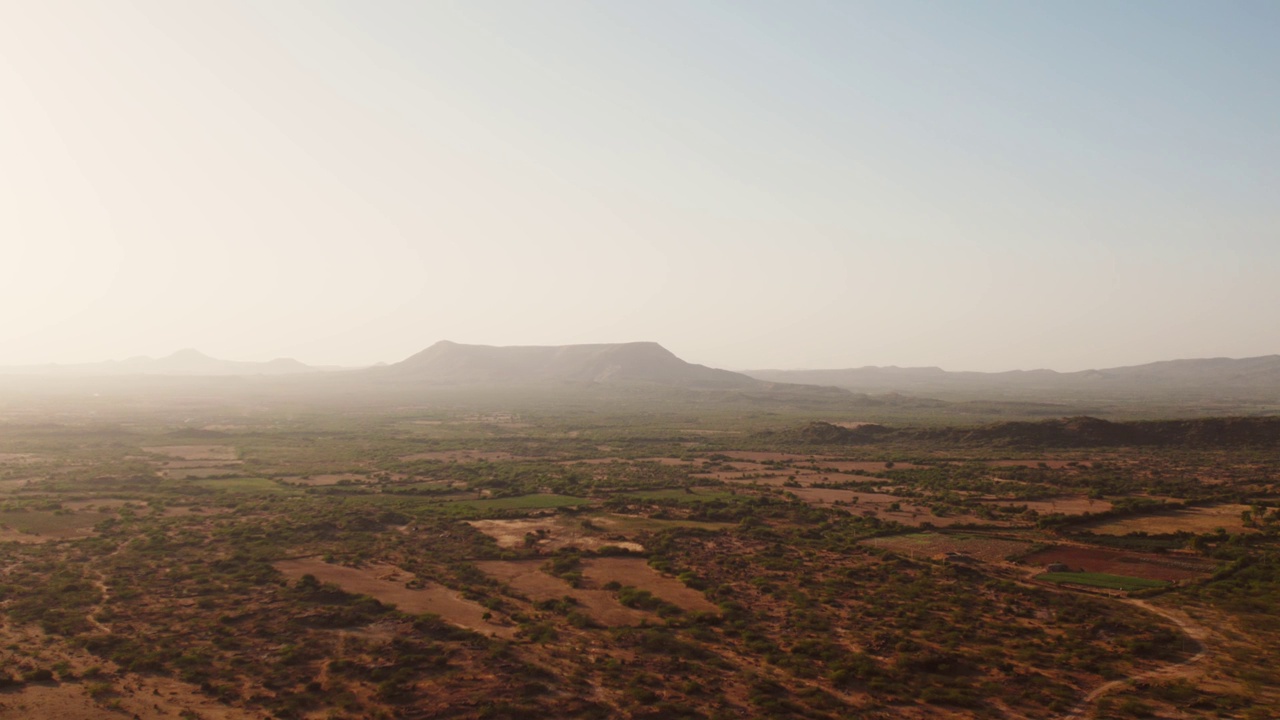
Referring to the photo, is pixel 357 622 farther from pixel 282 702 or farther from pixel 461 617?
pixel 282 702

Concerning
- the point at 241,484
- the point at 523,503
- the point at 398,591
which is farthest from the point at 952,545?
the point at 241,484

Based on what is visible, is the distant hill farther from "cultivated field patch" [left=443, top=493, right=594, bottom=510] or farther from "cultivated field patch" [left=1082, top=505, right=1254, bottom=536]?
"cultivated field patch" [left=443, top=493, right=594, bottom=510]

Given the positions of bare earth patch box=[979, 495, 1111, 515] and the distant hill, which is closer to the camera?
bare earth patch box=[979, 495, 1111, 515]

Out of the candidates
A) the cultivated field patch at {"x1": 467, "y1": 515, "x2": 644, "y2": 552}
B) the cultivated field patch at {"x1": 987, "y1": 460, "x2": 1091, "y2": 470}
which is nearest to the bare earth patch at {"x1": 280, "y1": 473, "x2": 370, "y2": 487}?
the cultivated field patch at {"x1": 467, "y1": 515, "x2": 644, "y2": 552}

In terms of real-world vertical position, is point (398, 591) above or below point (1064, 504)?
below

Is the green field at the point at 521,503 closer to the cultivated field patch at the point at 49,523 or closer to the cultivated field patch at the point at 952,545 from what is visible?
the cultivated field patch at the point at 49,523

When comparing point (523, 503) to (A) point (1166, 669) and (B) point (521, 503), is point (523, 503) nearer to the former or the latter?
(B) point (521, 503)

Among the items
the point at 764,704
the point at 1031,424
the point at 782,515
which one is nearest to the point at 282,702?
the point at 764,704
